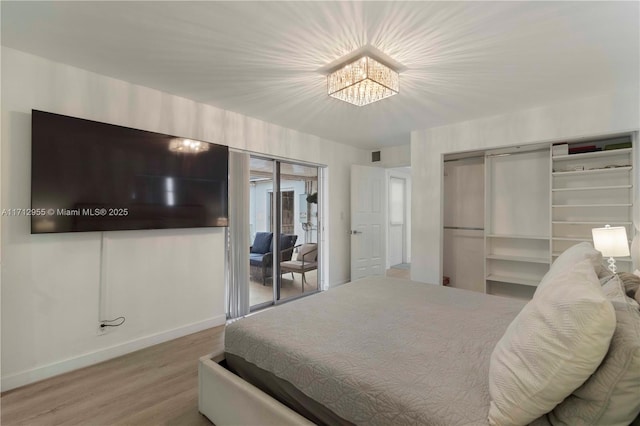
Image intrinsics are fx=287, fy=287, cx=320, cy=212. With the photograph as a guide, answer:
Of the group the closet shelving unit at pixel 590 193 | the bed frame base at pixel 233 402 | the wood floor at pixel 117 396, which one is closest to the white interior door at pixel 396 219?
the closet shelving unit at pixel 590 193

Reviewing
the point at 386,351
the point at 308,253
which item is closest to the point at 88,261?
the point at 386,351

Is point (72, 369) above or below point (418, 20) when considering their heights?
below

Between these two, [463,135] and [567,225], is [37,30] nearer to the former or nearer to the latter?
[463,135]

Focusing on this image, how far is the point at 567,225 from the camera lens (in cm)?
349

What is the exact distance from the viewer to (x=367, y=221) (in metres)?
5.14

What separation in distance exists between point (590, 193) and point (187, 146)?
456 centimetres

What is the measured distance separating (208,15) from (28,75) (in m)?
1.62

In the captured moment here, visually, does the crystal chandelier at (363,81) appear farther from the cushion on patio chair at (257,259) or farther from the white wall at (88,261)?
the cushion on patio chair at (257,259)

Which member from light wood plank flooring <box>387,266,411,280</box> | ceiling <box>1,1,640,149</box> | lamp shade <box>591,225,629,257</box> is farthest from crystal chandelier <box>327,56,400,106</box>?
light wood plank flooring <box>387,266,411,280</box>

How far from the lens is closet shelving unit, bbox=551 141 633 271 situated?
3094 mm

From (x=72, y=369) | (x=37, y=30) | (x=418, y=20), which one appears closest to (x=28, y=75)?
(x=37, y=30)

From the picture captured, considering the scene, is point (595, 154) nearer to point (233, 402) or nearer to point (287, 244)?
point (287, 244)

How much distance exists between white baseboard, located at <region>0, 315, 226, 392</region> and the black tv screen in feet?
3.50

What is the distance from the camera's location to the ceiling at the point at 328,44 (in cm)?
171
